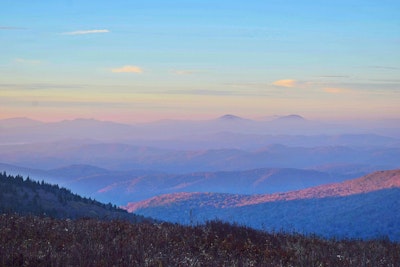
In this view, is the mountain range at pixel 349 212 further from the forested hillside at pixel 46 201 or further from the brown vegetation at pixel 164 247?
the brown vegetation at pixel 164 247

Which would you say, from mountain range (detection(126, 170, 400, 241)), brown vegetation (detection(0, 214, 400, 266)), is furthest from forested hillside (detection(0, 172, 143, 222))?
brown vegetation (detection(0, 214, 400, 266))

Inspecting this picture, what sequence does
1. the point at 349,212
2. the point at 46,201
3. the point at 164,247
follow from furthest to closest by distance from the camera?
the point at 349,212 < the point at 46,201 < the point at 164,247

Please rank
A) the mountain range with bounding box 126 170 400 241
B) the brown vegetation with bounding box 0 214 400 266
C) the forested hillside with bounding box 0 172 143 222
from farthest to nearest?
the mountain range with bounding box 126 170 400 241 < the forested hillside with bounding box 0 172 143 222 < the brown vegetation with bounding box 0 214 400 266

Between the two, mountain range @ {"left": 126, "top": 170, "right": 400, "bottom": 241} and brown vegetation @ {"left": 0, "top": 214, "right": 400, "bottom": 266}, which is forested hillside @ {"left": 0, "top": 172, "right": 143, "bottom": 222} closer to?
mountain range @ {"left": 126, "top": 170, "right": 400, "bottom": 241}

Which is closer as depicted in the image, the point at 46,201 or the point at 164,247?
the point at 164,247

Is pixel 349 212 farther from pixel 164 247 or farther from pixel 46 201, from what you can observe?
pixel 164 247

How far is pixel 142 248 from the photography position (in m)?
14.6

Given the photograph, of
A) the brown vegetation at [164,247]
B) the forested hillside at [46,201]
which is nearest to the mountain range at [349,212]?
the forested hillside at [46,201]

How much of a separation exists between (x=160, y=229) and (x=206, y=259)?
431cm

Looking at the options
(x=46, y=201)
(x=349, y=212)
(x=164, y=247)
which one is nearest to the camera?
(x=164, y=247)

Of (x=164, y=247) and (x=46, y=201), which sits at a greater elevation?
(x=164, y=247)

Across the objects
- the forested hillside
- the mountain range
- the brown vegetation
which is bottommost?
the mountain range

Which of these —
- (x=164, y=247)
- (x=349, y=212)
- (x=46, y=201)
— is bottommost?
(x=349, y=212)

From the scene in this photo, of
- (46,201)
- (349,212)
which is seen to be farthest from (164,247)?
(349,212)
